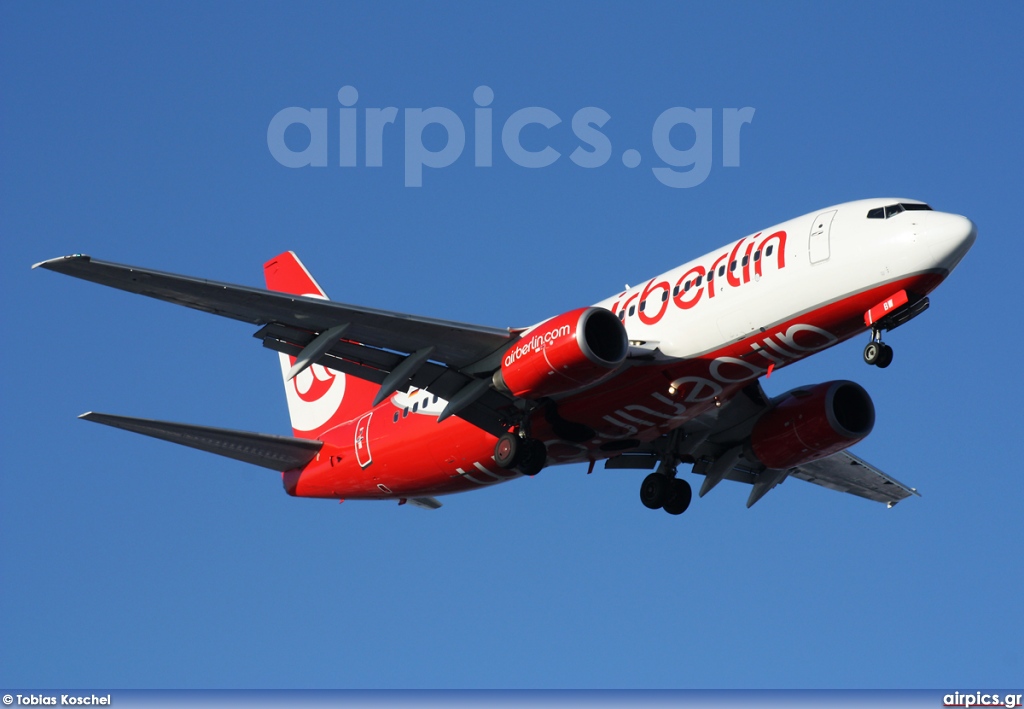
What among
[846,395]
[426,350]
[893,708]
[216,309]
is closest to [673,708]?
[893,708]

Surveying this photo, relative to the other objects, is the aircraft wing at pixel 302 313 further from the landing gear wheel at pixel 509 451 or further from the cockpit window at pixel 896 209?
the cockpit window at pixel 896 209

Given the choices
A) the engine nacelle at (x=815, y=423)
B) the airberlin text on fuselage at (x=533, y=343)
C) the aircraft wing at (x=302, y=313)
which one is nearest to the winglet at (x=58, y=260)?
the aircraft wing at (x=302, y=313)

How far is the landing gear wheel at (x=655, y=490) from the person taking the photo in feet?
112

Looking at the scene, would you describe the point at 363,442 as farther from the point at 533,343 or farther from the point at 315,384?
the point at 533,343

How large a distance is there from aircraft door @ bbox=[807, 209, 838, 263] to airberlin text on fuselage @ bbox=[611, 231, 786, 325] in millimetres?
629

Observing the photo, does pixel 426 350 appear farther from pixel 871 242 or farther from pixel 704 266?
pixel 871 242

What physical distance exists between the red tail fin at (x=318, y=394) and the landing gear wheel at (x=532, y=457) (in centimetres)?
808

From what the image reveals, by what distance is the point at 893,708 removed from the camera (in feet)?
98.8

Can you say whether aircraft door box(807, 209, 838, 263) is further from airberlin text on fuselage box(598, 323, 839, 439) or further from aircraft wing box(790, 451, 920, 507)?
aircraft wing box(790, 451, 920, 507)

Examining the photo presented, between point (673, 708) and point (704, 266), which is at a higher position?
point (704, 266)

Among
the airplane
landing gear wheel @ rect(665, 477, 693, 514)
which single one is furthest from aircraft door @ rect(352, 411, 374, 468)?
landing gear wheel @ rect(665, 477, 693, 514)

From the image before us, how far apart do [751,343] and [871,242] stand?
3.26 m

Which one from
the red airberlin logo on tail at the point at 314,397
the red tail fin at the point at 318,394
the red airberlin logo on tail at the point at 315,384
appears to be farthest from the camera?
the red airberlin logo on tail at the point at 315,384

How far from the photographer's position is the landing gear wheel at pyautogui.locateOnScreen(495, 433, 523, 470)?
30.4 meters
